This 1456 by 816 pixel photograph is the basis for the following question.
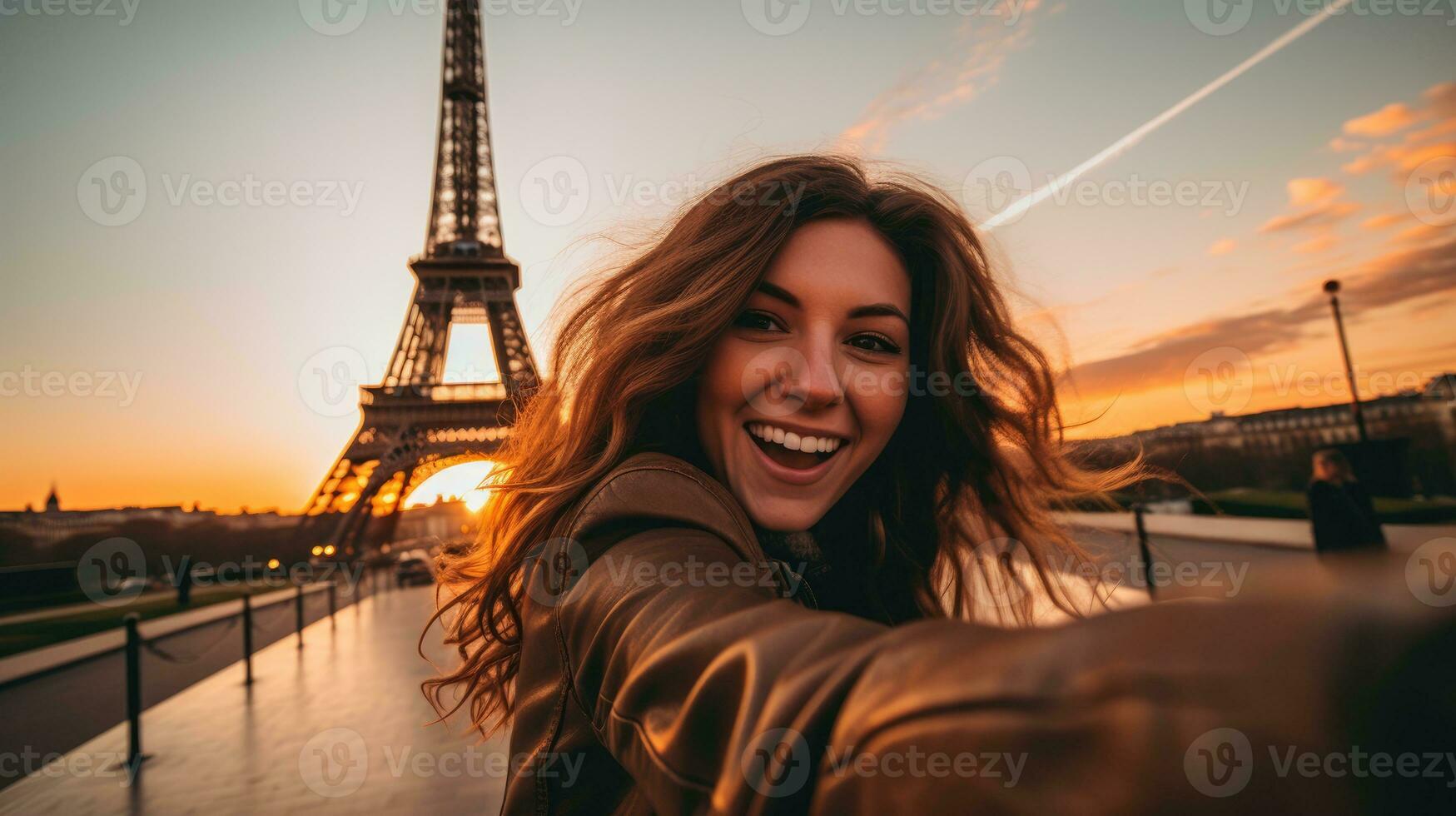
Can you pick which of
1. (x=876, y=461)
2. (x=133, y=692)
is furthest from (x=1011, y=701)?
(x=133, y=692)

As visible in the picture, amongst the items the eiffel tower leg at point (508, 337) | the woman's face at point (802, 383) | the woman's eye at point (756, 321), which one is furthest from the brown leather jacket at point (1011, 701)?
Answer: the eiffel tower leg at point (508, 337)

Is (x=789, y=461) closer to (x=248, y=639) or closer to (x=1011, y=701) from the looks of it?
(x=1011, y=701)

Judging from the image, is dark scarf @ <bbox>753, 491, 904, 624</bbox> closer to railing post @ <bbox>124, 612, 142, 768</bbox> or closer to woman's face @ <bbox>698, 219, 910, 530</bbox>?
woman's face @ <bbox>698, 219, 910, 530</bbox>

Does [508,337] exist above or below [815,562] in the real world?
above

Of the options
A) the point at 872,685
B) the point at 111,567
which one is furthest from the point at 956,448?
the point at 111,567

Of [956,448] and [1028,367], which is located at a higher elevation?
[1028,367]

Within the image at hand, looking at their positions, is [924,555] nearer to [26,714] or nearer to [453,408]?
[26,714]
